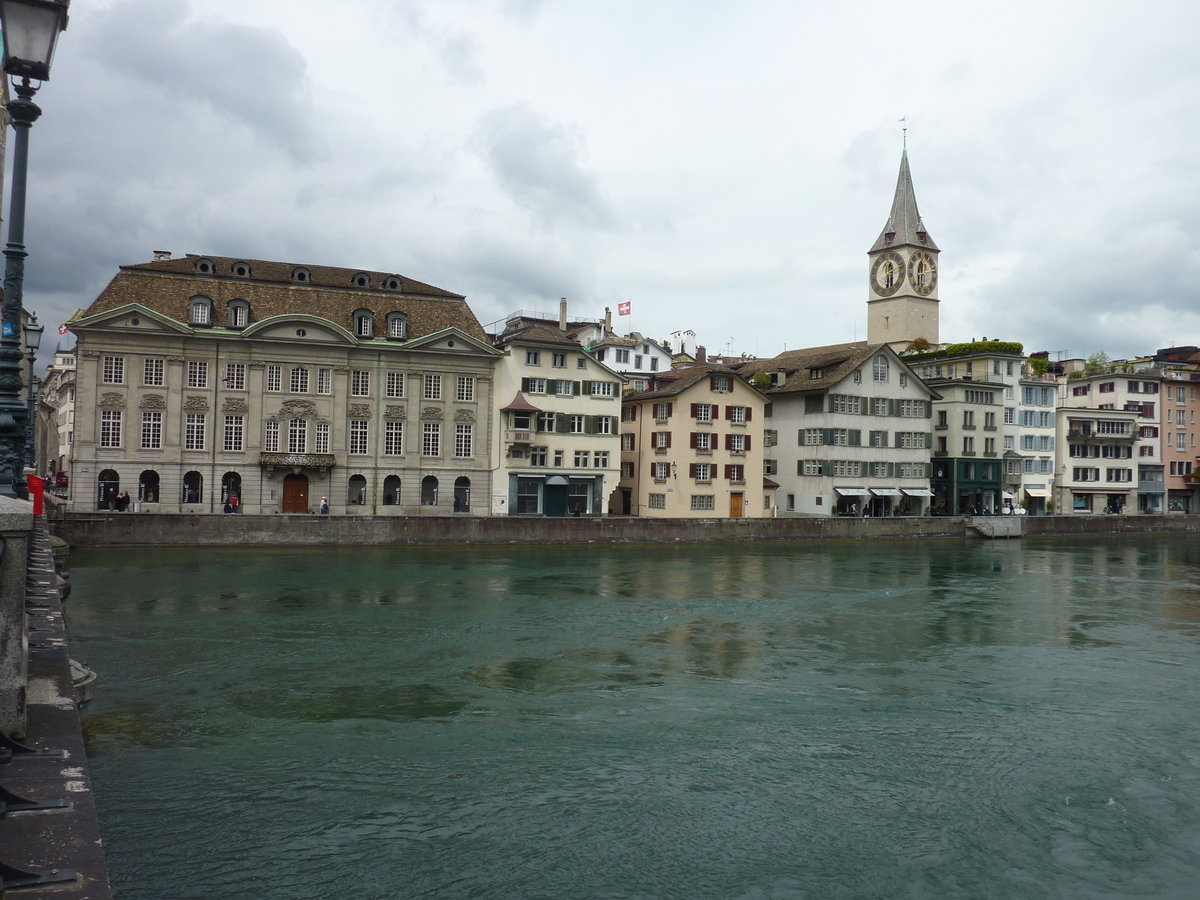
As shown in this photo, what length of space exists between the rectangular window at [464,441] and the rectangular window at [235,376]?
11.5 meters

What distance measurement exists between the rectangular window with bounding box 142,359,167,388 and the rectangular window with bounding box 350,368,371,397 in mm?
9291

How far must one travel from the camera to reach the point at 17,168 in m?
8.33

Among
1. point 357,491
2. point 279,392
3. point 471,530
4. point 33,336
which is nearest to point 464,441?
point 357,491

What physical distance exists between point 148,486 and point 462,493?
1610 centimetres

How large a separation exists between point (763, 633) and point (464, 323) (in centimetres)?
3626

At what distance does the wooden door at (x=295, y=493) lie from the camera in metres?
51.8

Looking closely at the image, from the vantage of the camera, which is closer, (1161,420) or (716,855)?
(716,855)

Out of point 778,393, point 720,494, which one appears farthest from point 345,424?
point 778,393

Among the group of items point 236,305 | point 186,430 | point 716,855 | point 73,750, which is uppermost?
point 236,305

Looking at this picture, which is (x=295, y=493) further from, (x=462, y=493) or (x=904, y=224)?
(x=904, y=224)

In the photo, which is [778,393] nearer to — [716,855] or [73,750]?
[716,855]

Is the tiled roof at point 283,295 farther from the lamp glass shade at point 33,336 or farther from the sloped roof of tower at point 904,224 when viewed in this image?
the sloped roof of tower at point 904,224

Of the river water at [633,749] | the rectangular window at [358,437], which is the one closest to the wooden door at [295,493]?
the rectangular window at [358,437]

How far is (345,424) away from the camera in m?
52.8
